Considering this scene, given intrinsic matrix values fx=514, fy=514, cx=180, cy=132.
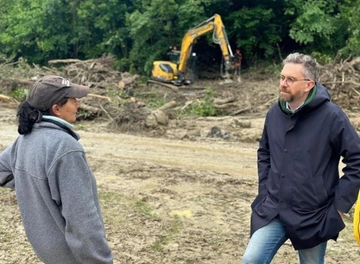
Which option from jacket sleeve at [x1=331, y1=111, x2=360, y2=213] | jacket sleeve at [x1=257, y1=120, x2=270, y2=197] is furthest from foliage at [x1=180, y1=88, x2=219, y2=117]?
jacket sleeve at [x1=331, y1=111, x2=360, y2=213]

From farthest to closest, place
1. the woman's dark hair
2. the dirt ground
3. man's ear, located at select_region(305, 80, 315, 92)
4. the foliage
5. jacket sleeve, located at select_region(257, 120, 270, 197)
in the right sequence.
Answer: the foliage, the dirt ground, jacket sleeve, located at select_region(257, 120, 270, 197), man's ear, located at select_region(305, 80, 315, 92), the woman's dark hair

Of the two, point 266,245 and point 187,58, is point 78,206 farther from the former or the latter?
point 187,58

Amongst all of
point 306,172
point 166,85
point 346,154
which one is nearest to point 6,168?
point 306,172

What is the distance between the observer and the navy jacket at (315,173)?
3.34m

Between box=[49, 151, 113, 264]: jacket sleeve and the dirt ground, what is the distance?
2717 millimetres

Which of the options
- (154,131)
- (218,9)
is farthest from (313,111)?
(218,9)

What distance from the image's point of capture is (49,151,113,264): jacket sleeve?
8.46 ft

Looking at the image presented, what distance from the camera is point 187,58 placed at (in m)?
19.1

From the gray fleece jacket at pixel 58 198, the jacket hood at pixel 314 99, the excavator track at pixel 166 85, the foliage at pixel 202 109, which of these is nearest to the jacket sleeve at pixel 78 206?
the gray fleece jacket at pixel 58 198

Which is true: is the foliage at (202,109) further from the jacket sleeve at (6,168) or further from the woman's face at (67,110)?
the woman's face at (67,110)

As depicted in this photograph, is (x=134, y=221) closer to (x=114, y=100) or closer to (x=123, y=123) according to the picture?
(x=123, y=123)

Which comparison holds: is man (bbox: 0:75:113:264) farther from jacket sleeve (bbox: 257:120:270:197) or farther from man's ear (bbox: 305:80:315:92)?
man's ear (bbox: 305:80:315:92)

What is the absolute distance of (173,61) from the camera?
20.0 meters

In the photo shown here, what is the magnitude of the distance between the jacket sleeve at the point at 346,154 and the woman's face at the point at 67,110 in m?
1.67
